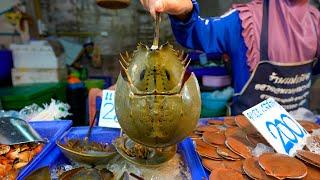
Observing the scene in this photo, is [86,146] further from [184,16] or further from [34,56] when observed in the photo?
[34,56]

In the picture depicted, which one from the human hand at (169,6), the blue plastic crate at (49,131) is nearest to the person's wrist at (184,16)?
the human hand at (169,6)

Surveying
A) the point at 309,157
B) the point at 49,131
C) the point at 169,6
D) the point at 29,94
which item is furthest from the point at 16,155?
the point at 29,94

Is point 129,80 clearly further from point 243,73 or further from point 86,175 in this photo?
point 243,73

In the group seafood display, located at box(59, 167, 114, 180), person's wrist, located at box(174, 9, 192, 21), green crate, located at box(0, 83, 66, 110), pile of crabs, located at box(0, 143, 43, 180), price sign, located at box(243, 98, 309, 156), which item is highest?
person's wrist, located at box(174, 9, 192, 21)

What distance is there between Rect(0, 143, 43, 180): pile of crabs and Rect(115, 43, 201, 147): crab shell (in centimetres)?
48

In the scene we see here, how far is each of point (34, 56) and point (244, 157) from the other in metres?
2.88

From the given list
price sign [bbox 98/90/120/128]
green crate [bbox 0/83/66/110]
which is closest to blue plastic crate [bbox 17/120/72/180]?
price sign [bbox 98/90/120/128]

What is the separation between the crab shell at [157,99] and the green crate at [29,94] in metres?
2.20

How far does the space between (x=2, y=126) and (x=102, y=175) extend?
54cm

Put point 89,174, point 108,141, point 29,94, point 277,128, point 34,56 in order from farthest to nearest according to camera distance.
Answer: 1. point 34,56
2. point 29,94
3. point 108,141
4. point 277,128
5. point 89,174

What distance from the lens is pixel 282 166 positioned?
82 cm

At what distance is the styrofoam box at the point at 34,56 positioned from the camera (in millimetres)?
3133

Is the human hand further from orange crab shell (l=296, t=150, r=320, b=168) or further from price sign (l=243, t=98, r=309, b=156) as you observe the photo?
orange crab shell (l=296, t=150, r=320, b=168)

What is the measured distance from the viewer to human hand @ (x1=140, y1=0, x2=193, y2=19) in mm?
767
